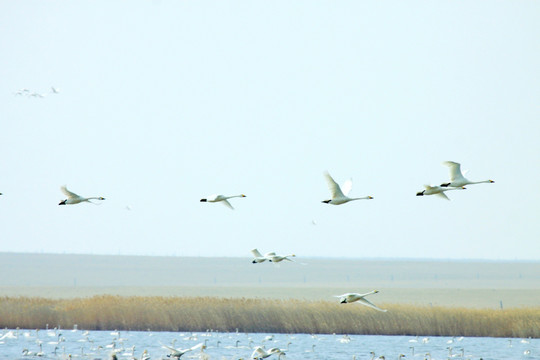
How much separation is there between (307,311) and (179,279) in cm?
12414

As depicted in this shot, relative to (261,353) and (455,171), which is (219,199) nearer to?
(455,171)

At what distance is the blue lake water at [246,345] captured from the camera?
120ft

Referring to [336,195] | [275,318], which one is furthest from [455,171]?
[275,318]

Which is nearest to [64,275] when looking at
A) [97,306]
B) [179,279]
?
[179,279]

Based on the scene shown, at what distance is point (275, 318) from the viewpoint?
43.8 meters

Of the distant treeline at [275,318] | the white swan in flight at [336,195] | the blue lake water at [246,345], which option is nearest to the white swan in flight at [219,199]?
the white swan in flight at [336,195]

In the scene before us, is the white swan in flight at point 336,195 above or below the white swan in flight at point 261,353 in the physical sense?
above

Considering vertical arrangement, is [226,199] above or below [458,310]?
above

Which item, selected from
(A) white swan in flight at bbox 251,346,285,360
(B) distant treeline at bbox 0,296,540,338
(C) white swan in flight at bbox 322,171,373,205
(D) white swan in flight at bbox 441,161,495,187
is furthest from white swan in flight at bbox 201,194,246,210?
(B) distant treeline at bbox 0,296,540,338

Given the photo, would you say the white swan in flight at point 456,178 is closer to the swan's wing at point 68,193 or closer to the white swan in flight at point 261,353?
the swan's wing at point 68,193

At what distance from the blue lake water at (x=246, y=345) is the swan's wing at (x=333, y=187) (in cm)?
1310

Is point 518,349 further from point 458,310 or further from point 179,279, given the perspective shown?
point 179,279

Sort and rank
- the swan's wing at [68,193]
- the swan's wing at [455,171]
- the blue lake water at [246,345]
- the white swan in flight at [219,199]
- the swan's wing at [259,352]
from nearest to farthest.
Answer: the swan's wing at [455,171] → the swan's wing at [68,193] → the white swan in flight at [219,199] → the swan's wing at [259,352] → the blue lake water at [246,345]

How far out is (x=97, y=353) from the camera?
36.4m
